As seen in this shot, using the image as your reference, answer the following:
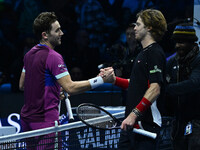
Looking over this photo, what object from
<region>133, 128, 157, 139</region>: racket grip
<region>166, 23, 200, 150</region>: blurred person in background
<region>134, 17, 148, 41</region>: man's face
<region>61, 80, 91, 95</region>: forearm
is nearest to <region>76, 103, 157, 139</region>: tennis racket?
<region>61, 80, 91, 95</region>: forearm

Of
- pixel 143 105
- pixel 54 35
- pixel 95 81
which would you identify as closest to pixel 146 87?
pixel 143 105

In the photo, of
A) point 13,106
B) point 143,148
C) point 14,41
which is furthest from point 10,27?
point 143,148

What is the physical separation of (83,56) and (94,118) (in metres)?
5.14

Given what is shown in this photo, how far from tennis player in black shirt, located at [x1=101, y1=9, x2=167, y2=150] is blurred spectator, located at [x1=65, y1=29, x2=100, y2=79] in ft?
16.5

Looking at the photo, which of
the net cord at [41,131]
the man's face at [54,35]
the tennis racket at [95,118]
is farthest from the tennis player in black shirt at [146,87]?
the man's face at [54,35]

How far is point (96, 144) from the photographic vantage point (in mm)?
3953

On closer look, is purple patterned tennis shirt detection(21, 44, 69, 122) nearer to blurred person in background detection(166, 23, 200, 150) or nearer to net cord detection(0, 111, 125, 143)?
net cord detection(0, 111, 125, 143)

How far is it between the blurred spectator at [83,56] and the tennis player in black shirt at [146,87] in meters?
5.03

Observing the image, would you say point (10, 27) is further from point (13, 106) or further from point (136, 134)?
point (136, 134)

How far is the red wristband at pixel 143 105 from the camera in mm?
3482

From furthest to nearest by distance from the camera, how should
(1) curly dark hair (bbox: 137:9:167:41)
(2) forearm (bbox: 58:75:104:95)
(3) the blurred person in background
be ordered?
(3) the blurred person in background → (2) forearm (bbox: 58:75:104:95) → (1) curly dark hair (bbox: 137:9:167:41)

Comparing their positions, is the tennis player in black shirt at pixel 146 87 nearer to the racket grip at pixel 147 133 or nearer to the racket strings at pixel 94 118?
the racket grip at pixel 147 133

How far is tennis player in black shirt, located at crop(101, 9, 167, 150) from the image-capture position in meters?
3.50

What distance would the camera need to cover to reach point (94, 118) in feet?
12.7
